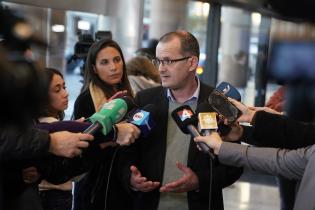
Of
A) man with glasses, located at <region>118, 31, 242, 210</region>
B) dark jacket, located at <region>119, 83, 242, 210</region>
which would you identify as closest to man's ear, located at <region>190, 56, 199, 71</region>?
man with glasses, located at <region>118, 31, 242, 210</region>

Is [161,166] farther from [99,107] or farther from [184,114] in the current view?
[99,107]

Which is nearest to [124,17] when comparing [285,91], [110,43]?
[110,43]

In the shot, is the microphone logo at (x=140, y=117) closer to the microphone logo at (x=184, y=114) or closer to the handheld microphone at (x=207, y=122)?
the microphone logo at (x=184, y=114)

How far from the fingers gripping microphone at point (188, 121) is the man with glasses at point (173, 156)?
0.70 feet

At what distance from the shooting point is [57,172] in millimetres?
1795

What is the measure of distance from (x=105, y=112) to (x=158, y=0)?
15.0 ft

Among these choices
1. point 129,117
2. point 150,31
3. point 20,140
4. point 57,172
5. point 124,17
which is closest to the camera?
point 20,140

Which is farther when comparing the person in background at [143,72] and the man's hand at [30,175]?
the person in background at [143,72]

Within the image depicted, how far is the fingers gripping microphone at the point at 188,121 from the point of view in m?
1.85

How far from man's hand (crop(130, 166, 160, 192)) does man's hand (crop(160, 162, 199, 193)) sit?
48mm

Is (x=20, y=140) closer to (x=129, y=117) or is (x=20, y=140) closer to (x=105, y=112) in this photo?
(x=105, y=112)

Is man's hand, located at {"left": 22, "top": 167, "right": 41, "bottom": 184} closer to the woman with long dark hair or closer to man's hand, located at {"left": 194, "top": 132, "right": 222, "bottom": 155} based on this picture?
the woman with long dark hair

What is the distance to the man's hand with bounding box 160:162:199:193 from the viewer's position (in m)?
2.01

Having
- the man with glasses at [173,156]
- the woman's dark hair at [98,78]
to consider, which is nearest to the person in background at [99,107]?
the woman's dark hair at [98,78]
